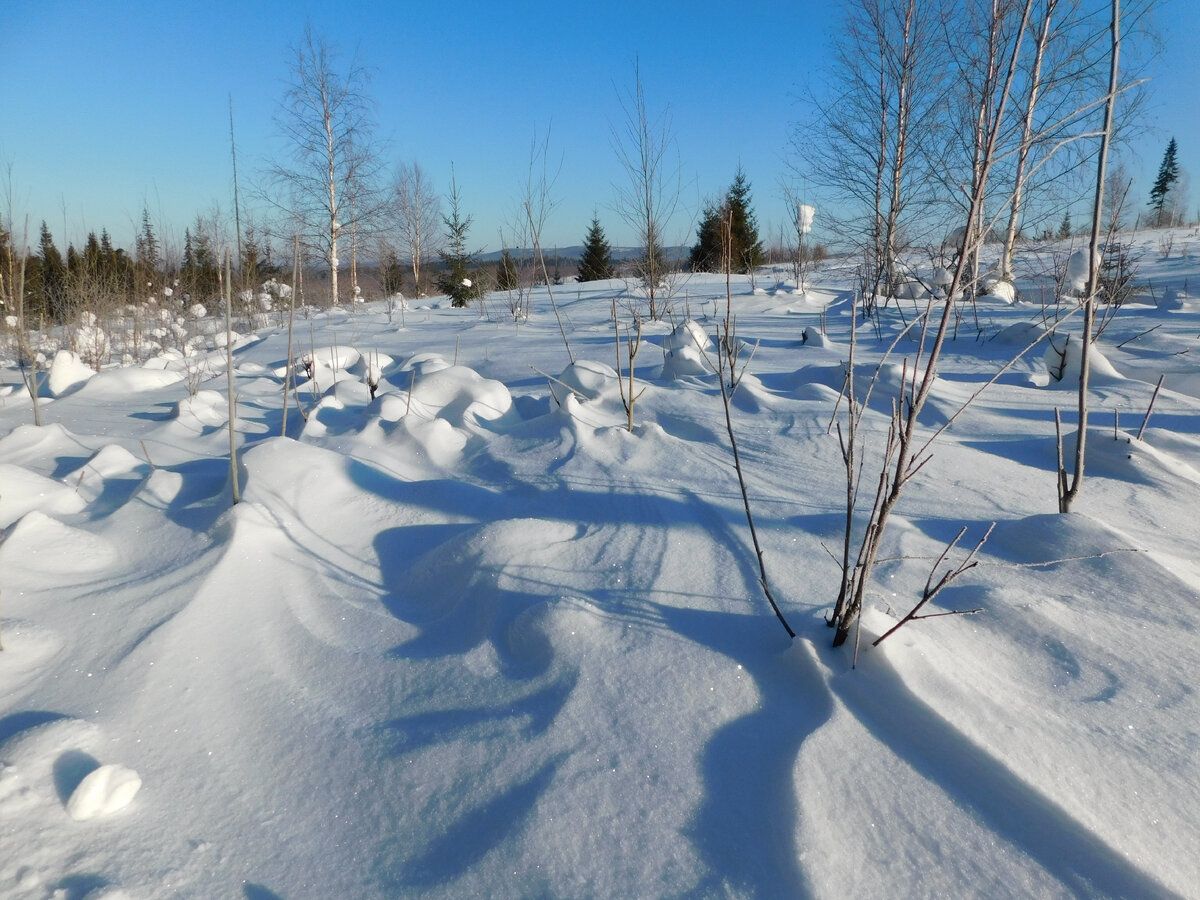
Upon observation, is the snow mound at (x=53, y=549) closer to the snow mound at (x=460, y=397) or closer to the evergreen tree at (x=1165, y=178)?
the snow mound at (x=460, y=397)

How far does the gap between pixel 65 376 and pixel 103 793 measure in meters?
5.35

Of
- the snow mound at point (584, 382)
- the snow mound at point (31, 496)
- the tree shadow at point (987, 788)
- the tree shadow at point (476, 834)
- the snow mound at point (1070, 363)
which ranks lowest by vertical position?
the tree shadow at point (476, 834)

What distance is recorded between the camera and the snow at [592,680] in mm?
948

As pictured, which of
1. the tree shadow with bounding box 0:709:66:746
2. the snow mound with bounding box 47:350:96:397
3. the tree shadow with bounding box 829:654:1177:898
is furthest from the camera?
the snow mound with bounding box 47:350:96:397

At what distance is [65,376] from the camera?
5.15 meters

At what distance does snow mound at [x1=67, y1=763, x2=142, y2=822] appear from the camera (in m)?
1.03

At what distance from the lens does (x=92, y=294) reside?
8.02m

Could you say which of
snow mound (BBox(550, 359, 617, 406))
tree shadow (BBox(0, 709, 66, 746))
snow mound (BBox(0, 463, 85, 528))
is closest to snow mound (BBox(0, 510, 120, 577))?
snow mound (BBox(0, 463, 85, 528))

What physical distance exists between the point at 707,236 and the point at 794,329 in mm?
12962

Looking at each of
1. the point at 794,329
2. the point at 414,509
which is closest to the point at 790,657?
the point at 414,509

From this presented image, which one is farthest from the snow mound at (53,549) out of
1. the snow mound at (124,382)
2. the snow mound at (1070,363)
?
the snow mound at (1070,363)

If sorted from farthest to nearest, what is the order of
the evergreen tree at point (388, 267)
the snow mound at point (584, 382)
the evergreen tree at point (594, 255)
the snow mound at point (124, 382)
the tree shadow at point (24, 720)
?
the evergreen tree at point (594, 255) < the evergreen tree at point (388, 267) < the snow mound at point (124, 382) < the snow mound at point (584, 382) < the tree shadow at point (24, 720)

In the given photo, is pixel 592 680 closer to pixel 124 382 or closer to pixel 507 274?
pixel 124 382

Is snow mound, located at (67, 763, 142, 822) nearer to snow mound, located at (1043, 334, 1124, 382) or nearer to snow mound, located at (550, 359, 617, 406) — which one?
snow mound, located at (550, 359, 617, 406)
